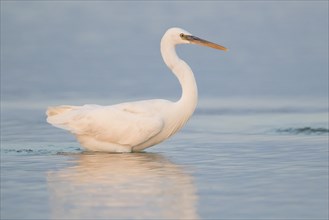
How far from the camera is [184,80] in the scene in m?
13.8

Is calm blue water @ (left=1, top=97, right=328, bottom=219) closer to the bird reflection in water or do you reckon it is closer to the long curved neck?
the bird reflection in water

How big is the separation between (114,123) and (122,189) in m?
3.18

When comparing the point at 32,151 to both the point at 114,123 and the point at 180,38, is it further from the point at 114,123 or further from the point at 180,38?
the point at 180,38

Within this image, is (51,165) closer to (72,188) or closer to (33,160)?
(33,160)

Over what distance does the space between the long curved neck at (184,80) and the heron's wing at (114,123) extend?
0.46 metres

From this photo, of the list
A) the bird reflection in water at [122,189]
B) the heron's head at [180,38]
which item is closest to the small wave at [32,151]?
the bird reflection in water at [122,189]

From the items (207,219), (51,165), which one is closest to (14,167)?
(51,165)

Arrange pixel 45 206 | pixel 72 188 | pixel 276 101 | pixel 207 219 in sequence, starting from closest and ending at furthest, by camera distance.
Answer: pixel 207 219, pixel 45 206, pixel 72 188, pixel 276 101

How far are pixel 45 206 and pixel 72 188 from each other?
1001 millimetres

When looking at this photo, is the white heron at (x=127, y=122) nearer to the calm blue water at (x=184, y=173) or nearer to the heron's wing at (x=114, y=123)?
the heron's wing at (x=114, y=123)

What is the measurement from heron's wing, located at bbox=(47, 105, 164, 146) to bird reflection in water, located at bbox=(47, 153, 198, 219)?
1.31 ft

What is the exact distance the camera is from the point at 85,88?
2083 cm

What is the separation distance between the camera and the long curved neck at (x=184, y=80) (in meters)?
13.7

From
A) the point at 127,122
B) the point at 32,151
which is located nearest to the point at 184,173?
the point at 127,122
